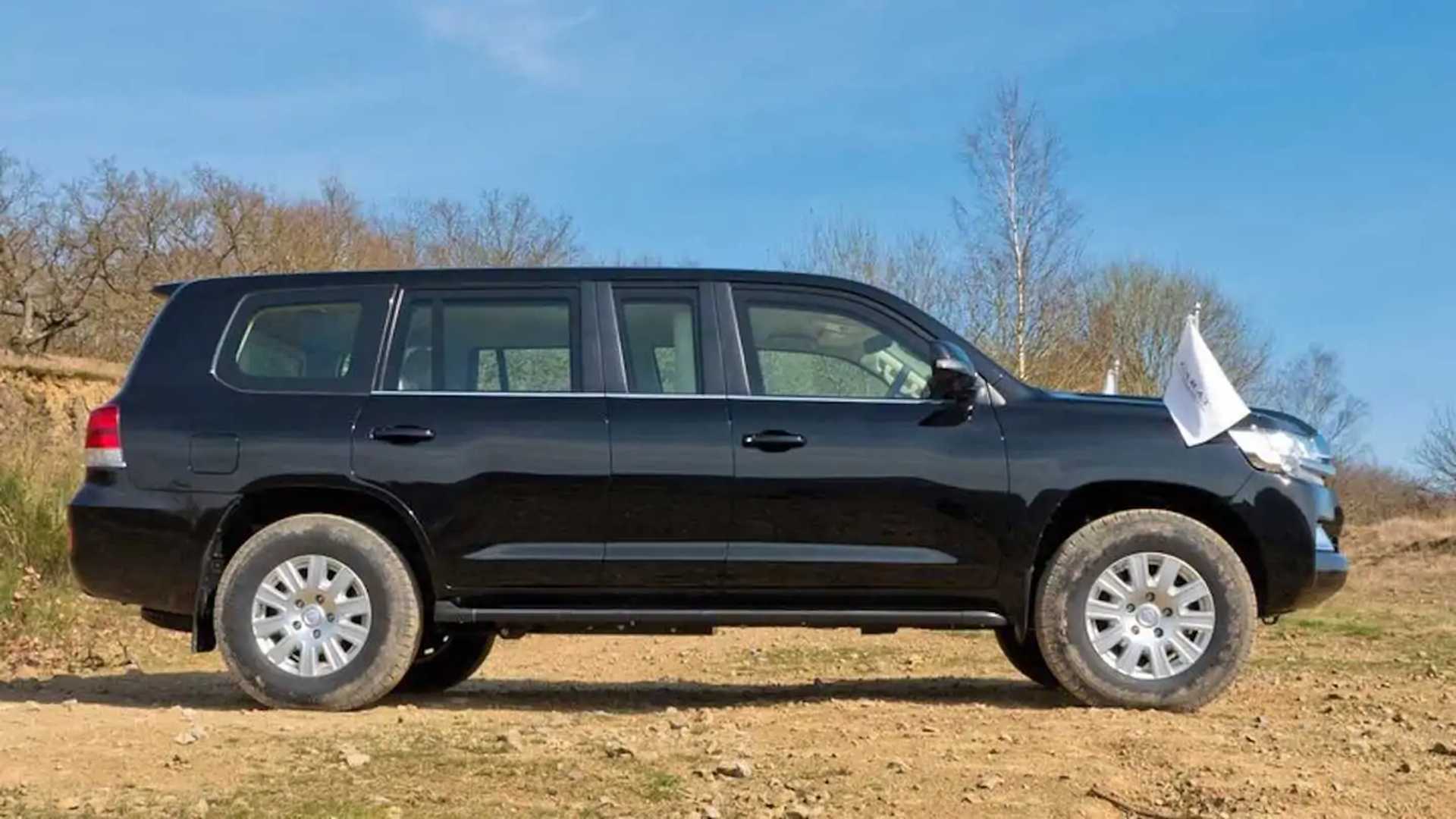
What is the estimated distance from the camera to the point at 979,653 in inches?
356

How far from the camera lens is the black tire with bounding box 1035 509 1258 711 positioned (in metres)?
5.47

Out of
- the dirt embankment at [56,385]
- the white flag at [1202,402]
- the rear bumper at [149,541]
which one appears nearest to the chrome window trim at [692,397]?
the white flag at [1202,402]

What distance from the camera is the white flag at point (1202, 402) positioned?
557 cm

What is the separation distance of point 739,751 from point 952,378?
5.79 ft

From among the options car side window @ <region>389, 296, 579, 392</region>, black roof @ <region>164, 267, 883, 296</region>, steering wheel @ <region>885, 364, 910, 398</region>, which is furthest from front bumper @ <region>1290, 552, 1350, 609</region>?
car side window @ <region>389, 296, 579, 392</region>

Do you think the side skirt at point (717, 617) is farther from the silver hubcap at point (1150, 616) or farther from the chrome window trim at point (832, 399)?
the chrome window trim at point (832, 399)

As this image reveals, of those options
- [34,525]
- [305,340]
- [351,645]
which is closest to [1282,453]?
[351,645]

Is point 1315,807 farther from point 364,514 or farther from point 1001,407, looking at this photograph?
point 364,514

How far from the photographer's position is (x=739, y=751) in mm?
4590

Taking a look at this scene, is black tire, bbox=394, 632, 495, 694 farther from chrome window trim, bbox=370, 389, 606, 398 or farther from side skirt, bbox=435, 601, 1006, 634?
chrome window trim, bbox=370, 389, 606, 398

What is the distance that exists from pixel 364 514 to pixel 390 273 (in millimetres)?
1011

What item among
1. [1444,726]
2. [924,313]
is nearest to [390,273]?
[924,313]

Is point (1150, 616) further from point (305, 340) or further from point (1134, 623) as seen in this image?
point (305, 340)

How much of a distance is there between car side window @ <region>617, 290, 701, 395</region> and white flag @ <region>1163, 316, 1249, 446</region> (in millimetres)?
1910
